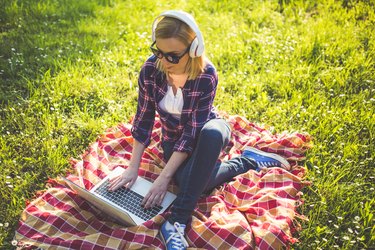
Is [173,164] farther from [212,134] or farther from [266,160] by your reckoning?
[266,160]

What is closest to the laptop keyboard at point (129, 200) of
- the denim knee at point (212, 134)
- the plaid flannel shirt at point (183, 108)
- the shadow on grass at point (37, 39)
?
the plaid flannel shirt at point (183, 108)

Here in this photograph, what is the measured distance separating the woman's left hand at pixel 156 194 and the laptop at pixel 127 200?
7cm

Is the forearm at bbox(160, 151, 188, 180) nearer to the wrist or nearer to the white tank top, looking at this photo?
the wrist

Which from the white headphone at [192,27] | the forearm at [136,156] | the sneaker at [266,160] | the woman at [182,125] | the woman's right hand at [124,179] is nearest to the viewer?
the white headphone at [192,27]

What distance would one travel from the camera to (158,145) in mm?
4625

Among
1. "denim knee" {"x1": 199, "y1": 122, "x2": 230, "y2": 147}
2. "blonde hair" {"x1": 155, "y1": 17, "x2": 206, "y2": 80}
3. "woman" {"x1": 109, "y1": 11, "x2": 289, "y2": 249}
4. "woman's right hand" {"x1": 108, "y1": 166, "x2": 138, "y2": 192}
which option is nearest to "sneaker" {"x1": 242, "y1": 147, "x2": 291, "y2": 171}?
Answer: "woman" {"x1": 109, "y1": 11, "x2": 289, "y2": 249}

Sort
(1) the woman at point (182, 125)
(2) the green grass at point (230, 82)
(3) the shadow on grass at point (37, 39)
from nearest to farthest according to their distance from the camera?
(1) the woman at point (182, 125)
(2) the green grass at point (230, 82)
(3) the shadow on grass at point (37, 39)

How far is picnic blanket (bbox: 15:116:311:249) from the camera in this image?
3488 mm

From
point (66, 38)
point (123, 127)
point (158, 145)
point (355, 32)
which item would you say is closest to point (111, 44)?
point (66, 38)

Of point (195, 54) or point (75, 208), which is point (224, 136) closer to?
point (195, 54)

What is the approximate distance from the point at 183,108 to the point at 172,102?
160 mm

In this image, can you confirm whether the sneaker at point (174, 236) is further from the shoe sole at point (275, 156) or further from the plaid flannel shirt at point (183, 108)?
the shoe sole at point (275, 156)

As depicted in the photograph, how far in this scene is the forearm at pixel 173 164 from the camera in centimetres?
376

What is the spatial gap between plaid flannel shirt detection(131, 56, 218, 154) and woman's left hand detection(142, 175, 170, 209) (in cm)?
Answer: 36
